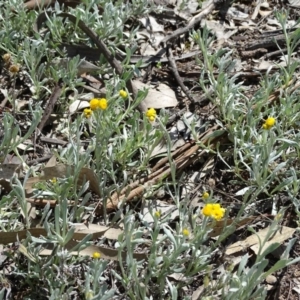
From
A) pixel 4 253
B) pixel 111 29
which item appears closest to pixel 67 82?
pixel 111 29

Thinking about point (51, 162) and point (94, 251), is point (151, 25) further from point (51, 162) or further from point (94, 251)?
point (94, 251)

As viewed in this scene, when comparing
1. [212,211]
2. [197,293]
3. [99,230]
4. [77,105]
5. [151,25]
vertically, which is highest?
[212,211]

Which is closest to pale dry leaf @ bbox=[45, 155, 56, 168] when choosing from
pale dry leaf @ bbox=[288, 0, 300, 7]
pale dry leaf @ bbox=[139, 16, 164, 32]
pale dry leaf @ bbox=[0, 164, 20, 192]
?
pale dry leaf @ bbox=[0, 164, 20, 192]

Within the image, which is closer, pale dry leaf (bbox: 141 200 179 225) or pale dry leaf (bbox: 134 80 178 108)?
pale dry leaf (bbox: 141 200 179 225)

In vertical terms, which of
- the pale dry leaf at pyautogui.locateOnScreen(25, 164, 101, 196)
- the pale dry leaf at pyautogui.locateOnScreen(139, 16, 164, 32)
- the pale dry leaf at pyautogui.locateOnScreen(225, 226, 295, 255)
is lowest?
the pale dry leaf at pyautogui.locateOnScreen(225, 226, 295, 255)

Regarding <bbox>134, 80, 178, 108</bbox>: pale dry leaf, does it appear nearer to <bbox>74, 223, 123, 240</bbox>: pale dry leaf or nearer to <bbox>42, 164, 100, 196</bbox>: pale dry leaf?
<bbox>42, 164, 100, 196</bbox>: pale dry leaf

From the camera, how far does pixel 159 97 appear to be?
3492 millimetres

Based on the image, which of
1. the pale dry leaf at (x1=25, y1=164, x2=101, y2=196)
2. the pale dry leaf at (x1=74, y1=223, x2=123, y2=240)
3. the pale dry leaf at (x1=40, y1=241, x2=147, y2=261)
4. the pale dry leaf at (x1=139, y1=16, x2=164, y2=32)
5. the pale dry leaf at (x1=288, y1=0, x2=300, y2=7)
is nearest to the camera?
the pale dry leaf at (x1=40, y1=241, x2=147, y2=261)

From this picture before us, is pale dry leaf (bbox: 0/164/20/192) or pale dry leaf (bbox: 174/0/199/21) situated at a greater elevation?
pale dry leaf (bbox: 174/0/199/21)

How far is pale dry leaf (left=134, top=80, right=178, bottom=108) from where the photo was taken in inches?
136

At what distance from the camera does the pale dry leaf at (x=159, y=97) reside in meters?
3.44

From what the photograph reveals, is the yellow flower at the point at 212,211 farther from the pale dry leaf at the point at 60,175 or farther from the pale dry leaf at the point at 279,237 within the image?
the pale dry leaf at the point at 60,175

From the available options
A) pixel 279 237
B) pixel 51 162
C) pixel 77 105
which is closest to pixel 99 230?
pixel 51 162

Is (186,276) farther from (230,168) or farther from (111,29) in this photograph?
(111,29)
